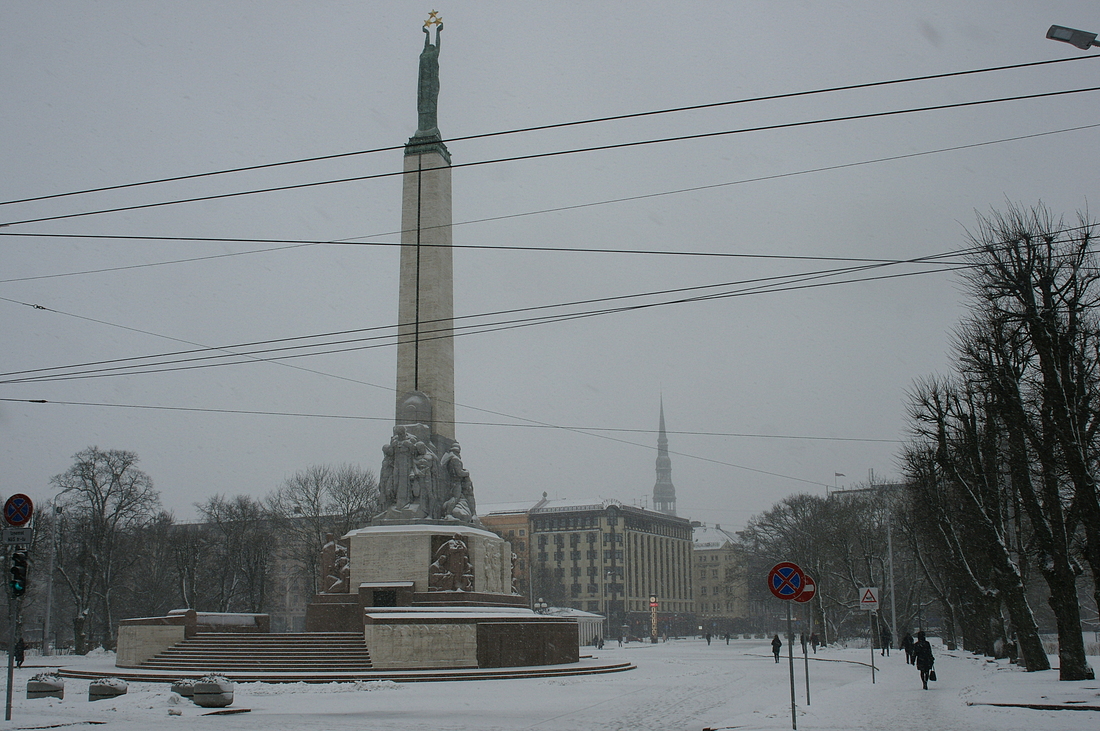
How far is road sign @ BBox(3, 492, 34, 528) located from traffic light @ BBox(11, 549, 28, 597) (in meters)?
0.66

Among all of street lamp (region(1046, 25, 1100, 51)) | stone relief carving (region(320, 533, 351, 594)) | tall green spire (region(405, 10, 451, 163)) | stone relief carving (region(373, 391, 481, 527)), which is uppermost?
tall green spire (region(405, 10, 451, 163))

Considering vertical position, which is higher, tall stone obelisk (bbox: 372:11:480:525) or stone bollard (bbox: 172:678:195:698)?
tall stone obelisk (bbox: 372:11:480:525)

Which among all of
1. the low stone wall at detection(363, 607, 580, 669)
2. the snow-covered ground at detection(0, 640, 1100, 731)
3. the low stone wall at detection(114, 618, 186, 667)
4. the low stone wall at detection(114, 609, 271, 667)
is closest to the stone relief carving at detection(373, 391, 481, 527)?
the low stone wall at detection(363, 607, 580, 669)

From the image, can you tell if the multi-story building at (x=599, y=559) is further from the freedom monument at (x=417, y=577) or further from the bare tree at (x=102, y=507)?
the freedom monument at (x=417, y=577)

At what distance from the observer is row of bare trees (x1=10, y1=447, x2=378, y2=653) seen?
5041 centimetres

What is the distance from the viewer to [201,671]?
2500 cm

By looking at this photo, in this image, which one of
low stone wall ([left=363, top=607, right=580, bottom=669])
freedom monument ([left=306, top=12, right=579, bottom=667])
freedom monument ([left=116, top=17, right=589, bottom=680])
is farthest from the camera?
freedom monument ([left=306, top=12, right=579, bottom=667])

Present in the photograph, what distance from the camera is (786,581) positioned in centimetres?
1503

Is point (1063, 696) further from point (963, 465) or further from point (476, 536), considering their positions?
point (476, 536)

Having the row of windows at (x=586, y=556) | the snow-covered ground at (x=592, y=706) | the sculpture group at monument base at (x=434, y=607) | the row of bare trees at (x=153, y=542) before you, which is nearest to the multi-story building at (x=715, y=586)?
the row of windows at (x=586, y=556)

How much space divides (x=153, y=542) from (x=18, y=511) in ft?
169

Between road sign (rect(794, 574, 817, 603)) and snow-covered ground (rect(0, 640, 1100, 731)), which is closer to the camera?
snow-covered ground (rect(0, 640, 1100, 731))

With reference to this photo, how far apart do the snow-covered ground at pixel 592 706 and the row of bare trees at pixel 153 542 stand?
2524 centimetres

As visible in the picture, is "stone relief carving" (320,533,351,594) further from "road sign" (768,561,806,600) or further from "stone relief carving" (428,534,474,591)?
"road sign" (768,561,806,600)
